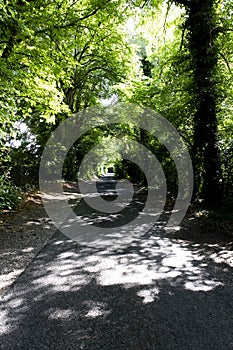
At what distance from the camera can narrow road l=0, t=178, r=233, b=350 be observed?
2.54 m

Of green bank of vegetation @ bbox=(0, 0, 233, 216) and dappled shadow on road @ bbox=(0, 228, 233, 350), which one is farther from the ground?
green bank of vegetation @ bbox=(0, 0, 233, 216)

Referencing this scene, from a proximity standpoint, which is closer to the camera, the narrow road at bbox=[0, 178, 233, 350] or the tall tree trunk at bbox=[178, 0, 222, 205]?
the narrow road at bbox=[0, 178, 233, 350]

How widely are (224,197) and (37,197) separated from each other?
25.0ft

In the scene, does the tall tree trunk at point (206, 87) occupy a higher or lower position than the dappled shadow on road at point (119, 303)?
higher

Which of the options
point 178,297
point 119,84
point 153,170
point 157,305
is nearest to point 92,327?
point 157,305

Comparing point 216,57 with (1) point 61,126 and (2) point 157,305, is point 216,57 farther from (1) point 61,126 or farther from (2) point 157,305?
(1) point 61,126

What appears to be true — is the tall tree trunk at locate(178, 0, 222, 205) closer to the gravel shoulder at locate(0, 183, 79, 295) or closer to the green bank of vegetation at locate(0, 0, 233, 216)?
the green bank of vegetation at locate(0, 0, 233, 216)

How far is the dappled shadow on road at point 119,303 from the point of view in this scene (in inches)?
100

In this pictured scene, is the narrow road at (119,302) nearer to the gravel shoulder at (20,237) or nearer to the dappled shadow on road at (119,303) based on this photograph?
the dappled shadow on road at (119,303)

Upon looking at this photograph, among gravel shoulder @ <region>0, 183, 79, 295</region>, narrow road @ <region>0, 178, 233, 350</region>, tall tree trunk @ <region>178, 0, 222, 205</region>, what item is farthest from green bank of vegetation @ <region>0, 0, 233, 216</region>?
narrow road @ <region>0, 178, 233, 350</region>

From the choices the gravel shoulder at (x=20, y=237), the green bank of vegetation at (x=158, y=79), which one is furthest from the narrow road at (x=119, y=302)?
the green bank of vegetation at (x=158, y=79)

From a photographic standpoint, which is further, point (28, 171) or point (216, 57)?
point (28, 171)

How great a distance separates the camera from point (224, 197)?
835cm

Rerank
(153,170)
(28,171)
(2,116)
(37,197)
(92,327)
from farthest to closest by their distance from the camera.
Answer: (153,170) < (28,171) < (37,197) < (2,116) < (92,327)
